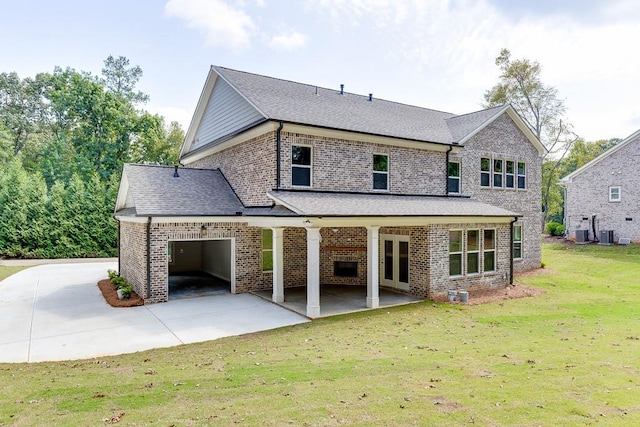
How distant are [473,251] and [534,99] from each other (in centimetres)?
3150

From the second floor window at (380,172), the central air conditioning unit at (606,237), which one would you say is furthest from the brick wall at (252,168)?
the central air conditioning unit at (606,237)

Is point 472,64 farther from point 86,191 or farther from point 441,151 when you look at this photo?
point 86,191

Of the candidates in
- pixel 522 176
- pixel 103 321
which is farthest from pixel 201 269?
pixel 522 176

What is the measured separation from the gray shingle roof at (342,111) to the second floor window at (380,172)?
98 cm

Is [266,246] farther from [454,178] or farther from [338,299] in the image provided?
[454,178]

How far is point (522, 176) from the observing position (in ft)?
64.7

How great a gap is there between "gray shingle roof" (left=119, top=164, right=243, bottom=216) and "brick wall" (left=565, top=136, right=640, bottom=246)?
87.4 feet

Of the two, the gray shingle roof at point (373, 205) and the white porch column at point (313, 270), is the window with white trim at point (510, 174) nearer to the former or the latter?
the gray shingle roof at point (373, 205)

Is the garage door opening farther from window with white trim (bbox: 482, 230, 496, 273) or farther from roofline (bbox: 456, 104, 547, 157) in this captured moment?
roofline (bbox: 456, 104, 547, 157)

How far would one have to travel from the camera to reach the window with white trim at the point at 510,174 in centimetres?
1917

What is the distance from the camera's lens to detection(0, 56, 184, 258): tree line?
24.2 m

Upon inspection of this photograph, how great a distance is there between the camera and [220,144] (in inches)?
650

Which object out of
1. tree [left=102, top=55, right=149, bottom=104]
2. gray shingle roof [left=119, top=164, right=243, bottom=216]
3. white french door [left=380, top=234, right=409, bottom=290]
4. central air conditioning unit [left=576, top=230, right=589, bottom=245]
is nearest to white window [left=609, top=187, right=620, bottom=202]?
central air conditioning unit [left=576, top=230, right=589, bottom=245]

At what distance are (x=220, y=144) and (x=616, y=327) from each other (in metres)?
14.9
